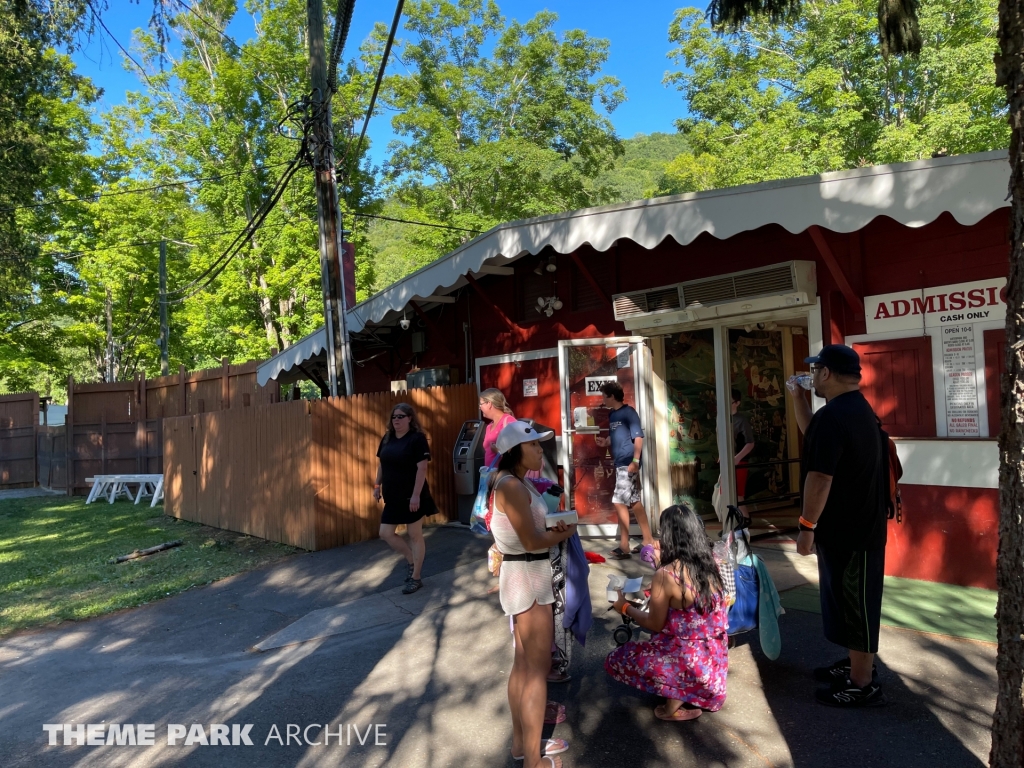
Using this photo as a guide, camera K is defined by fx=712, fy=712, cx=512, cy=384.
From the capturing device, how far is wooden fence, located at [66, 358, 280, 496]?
56.9 ft

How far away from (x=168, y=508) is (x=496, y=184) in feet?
53.2

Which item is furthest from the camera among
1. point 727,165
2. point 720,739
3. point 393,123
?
point 393,123

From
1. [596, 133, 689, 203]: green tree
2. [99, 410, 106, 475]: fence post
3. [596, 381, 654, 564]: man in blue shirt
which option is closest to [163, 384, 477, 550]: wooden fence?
[596, 381, 654, 564]: man in blue shirt

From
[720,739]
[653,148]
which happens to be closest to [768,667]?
[720,739]

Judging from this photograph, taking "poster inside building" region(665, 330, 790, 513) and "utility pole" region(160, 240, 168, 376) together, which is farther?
"utility pole" region(160, 240, 168, 376)

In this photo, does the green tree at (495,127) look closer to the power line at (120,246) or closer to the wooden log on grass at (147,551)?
the power line at (120,246)

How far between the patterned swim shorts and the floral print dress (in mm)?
3085

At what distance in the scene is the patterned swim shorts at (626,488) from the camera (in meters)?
6.80

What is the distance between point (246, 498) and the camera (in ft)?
32.9

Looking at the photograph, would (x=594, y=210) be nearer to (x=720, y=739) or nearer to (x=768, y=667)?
(x=768, y=667)

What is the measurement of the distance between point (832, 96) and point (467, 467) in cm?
1675

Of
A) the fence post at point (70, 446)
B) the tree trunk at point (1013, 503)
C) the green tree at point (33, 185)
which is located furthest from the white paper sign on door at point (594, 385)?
the fence post at point (70, 446)

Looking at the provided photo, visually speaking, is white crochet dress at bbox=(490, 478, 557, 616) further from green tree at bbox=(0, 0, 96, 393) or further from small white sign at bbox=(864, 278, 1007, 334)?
green tree at bbox=(0, 0, 96, 393)

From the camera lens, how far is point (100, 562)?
360 inches
